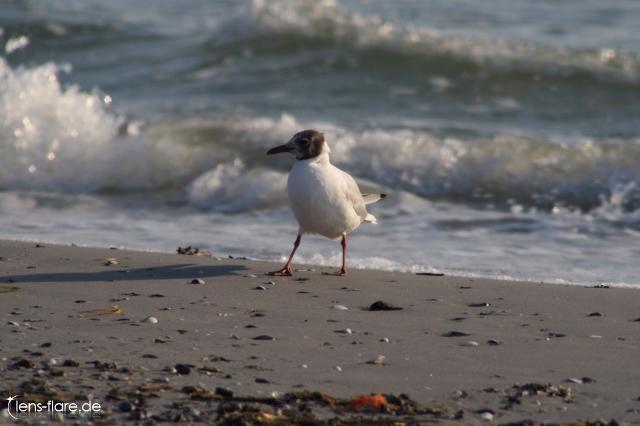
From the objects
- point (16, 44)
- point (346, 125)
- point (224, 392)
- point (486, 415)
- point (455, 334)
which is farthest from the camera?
point (16, 44)

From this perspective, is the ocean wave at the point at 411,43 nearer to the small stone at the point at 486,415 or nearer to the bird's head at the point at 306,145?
the bird's head at the point at 306,145

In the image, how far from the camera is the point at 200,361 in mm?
4578

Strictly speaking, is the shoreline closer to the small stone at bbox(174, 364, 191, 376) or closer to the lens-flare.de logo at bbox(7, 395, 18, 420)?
the small stone at bbox(174, 364, 191, 376)

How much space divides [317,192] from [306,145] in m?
0.34

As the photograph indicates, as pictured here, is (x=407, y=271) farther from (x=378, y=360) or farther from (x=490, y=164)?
(x=490, y=164)

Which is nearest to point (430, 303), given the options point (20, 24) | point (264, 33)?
point (264, 33)

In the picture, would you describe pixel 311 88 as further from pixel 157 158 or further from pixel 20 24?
pixel 20 24

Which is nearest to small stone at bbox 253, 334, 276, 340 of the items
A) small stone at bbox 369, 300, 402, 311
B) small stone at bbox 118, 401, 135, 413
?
small stone at bbox 369, 300, 402, 311

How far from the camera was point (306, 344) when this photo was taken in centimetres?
489

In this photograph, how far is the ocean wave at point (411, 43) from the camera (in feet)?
47.3

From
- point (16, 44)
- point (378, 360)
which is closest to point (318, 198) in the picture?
point (378, 360)

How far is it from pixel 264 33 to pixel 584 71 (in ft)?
15.7

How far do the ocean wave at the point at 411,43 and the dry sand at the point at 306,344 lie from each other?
8445 mm

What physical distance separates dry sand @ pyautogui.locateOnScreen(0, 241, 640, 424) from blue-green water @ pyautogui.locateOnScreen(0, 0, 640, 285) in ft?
3.77
